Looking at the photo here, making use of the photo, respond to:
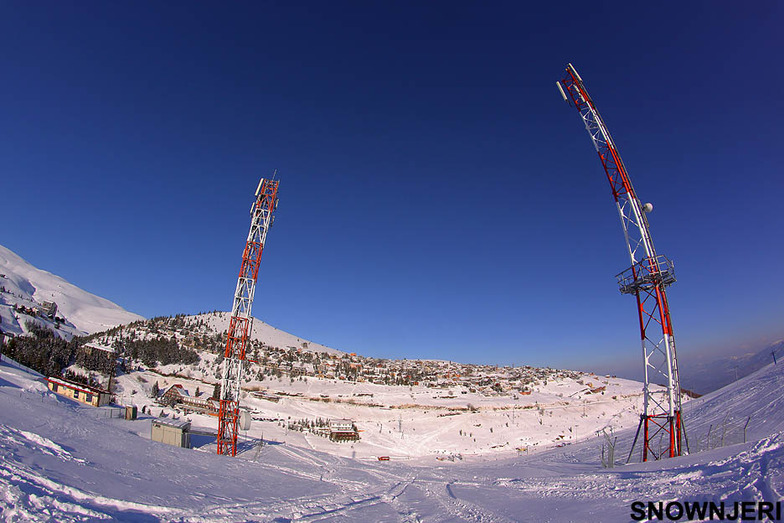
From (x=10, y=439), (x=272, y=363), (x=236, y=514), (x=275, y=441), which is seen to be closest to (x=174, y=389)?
(x=275, y=441)

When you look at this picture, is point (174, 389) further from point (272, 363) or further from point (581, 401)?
point (581, 401)

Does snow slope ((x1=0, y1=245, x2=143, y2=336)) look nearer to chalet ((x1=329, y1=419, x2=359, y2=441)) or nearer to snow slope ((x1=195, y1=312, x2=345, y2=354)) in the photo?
snow slope ((x1=195, y1=312, x2=345, y2=354))

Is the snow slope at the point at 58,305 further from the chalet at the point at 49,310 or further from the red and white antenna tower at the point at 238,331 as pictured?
the red and white antenna tower at the point at 238,331

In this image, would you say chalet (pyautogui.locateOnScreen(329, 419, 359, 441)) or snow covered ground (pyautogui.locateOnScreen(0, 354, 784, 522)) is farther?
chalet (pyautogui.locateOnScreen(329, 419, 359, 441))

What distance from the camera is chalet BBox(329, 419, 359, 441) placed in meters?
37.6

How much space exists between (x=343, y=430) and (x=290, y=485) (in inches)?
1110

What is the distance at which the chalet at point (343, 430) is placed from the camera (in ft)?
123

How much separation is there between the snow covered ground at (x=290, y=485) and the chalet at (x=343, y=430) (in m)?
18.3

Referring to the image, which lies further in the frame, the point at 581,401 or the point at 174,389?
the point at 581,401

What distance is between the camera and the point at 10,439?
11547mm

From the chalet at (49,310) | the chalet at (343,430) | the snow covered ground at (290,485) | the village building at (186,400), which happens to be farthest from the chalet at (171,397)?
the chalet at (49,310)

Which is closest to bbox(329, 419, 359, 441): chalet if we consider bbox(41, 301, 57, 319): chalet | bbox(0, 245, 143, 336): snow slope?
bbox(0, 245, 143, 336): snow slope

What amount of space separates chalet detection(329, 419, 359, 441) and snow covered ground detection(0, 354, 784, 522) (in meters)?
18.3

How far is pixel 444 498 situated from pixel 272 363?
75628 mm
